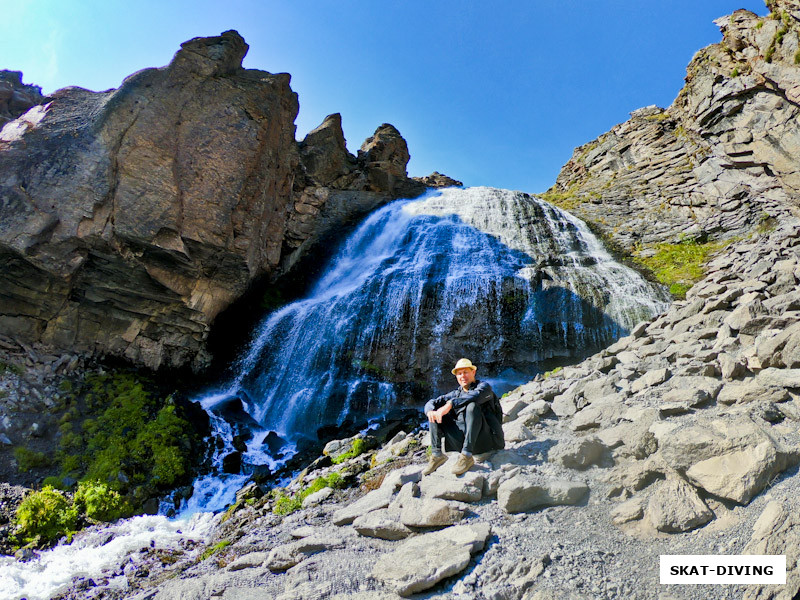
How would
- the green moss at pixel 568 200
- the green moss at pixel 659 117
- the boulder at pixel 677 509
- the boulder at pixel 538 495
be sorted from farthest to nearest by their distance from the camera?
the green moss at pixel 659 117 < the green moss at pixel 568 200 < the boulder at pixel 538 495 < the boulder at pixel 677 509

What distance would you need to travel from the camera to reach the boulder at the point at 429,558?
3.57m

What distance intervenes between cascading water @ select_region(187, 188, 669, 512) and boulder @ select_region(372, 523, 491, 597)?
37.3 feet

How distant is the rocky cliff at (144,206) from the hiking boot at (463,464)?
1471 cm

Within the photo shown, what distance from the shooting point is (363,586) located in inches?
153

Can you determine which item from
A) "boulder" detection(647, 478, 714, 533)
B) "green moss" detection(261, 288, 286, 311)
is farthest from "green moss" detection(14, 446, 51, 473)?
"boulder" detection(647, 478, 714, 533)

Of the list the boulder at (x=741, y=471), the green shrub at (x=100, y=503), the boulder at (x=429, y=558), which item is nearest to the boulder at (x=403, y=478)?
the boulder at (x=429, y=558)

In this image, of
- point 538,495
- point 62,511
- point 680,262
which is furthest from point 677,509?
point 680,262

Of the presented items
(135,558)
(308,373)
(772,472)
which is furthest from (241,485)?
(772,472)

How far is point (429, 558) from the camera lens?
3.82 m

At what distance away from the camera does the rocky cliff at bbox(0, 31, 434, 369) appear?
15172 mm

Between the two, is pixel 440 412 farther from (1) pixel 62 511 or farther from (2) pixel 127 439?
(2) pixel 127 439

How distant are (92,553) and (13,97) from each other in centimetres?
2872

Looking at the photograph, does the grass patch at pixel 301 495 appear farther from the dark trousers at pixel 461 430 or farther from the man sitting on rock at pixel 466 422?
the dark trousers at pixel 461 430

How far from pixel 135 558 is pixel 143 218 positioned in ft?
39.4
